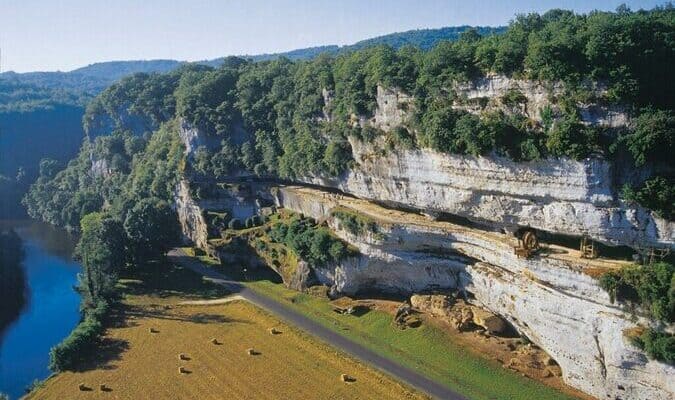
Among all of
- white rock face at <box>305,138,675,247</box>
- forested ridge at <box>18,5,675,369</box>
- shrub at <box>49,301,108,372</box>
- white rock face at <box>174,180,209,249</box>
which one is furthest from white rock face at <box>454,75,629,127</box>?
white rock face at <box>174,180,209,249</box>

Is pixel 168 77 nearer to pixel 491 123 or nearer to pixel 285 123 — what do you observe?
pixel 285 123

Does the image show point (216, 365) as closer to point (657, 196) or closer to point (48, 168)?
point (657, 196)

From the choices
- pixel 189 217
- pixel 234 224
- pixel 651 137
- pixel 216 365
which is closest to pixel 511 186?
pixel 651 137

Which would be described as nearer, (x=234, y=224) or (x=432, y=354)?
(x=432, y=354)

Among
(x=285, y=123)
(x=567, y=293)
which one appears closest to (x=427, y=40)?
(x=285, y=123)

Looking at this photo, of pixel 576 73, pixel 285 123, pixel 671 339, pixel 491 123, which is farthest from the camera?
pixel 285 123

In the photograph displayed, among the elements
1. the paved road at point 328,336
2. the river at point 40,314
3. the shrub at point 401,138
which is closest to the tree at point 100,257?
the river at point 40,314
